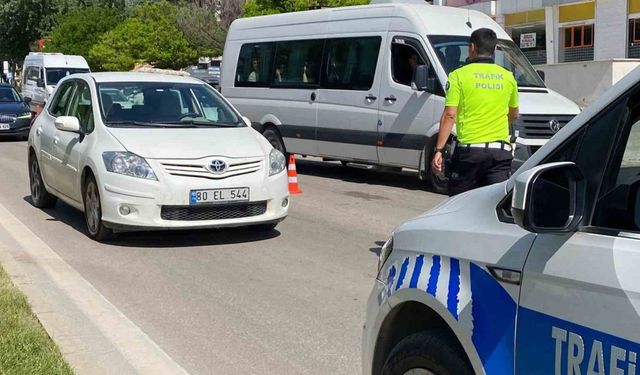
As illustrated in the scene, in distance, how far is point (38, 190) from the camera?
982 cm

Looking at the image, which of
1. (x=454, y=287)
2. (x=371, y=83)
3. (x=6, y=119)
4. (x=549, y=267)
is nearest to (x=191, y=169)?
(x=454, y=287)

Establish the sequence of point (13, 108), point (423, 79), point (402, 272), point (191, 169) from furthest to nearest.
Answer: point (13, 108)
point (423, 79)
point (191, 169)
point (402, 272)

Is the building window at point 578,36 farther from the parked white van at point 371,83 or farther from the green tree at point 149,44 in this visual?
the green tree at point 149,44

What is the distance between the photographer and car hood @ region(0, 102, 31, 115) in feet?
70.9

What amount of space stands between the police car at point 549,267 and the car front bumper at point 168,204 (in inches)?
185

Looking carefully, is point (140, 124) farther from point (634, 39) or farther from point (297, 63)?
point (634, 39)

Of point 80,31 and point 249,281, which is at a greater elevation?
point 80,31

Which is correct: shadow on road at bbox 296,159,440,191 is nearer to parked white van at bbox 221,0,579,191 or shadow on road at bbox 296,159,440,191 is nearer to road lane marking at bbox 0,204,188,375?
parked white van at bbox 221,0,579,191

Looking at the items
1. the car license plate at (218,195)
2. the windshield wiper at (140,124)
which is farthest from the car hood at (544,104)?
the windshield wiper at (140,124)

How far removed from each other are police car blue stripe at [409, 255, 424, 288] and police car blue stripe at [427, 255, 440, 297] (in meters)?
0.07

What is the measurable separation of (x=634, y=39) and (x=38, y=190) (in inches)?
828

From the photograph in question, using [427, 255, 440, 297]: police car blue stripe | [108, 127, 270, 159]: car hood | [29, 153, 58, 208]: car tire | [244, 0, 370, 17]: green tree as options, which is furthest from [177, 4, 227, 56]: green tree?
[427, 255, 440, 297]: police car blue stripe

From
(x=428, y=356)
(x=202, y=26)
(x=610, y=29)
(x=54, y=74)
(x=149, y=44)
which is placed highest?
(x=202, y=26)

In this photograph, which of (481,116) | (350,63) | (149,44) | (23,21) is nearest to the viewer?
(481,116)
